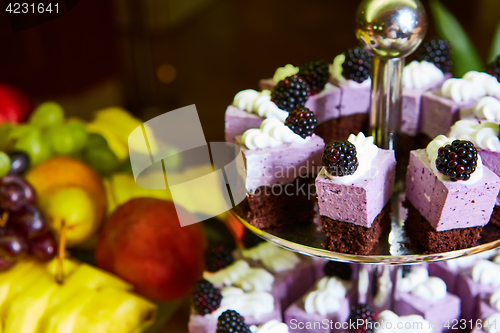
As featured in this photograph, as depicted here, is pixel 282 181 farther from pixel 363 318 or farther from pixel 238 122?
pixel 363 318

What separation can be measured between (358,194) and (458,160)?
0.68 ft

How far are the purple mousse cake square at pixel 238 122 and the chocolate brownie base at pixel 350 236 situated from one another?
0.35 metres

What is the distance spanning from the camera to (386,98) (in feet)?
3.94

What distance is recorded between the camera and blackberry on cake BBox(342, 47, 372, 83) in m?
1.37

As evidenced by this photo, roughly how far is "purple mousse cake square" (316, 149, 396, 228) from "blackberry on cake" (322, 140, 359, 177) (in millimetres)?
40

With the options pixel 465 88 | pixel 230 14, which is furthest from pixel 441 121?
pixel 230 14

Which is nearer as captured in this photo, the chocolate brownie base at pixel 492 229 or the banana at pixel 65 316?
the chocolate brownie base at pixel 492 229

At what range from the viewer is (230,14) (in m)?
2.84

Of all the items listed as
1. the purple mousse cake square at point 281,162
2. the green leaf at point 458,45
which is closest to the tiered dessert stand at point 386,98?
the purple mousse cake square at point 281,162

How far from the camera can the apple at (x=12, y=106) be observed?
193 cm

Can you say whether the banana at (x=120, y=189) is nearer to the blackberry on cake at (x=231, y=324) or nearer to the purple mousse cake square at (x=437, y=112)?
the blackberry on cake at (x=231, y=324)

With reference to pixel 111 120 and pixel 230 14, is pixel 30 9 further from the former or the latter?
pixel 230 14

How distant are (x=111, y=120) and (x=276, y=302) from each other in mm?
1178

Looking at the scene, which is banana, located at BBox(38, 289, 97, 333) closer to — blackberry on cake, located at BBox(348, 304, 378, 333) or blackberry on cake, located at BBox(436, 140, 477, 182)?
blackberry on cake, located at BBox(348, 304, 378, 333)
